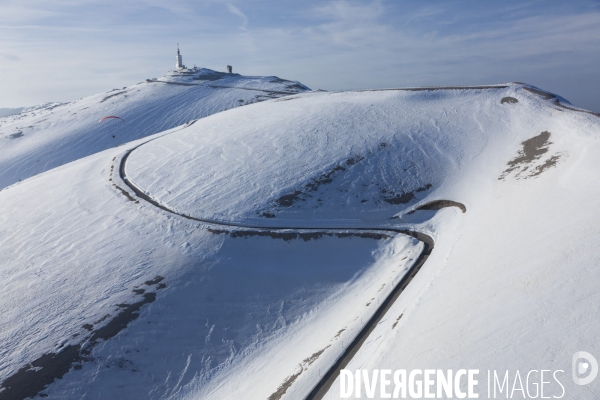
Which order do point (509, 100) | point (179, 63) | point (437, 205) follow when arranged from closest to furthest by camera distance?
1. point (437, 205)
2. point (509, 100)
3. point (179, 63)

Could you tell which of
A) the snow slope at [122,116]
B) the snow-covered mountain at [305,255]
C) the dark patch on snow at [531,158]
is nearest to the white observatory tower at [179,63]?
the snow slope at [122,116]

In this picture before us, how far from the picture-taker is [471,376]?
14500mm

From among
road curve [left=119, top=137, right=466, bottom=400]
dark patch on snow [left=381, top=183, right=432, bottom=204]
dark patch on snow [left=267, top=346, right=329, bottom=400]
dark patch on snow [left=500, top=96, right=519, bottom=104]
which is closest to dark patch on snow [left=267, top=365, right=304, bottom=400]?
dark patch on snow [left=267, top=346, right=329, bottom=400]

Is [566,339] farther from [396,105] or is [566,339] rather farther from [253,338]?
[396,105]

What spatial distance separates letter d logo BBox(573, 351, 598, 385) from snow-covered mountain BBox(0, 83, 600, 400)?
0.29m

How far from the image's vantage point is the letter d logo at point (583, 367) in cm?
1270

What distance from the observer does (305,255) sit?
103 ft

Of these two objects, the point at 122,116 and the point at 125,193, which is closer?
the point at 125,193

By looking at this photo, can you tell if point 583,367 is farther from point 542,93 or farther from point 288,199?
point 542,93

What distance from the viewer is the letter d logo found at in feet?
41.7

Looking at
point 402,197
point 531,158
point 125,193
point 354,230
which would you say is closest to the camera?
point 354,230

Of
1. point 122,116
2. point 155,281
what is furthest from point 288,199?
point 122,116

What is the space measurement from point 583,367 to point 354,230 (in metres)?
21.2

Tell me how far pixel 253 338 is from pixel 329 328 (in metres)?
4.72
